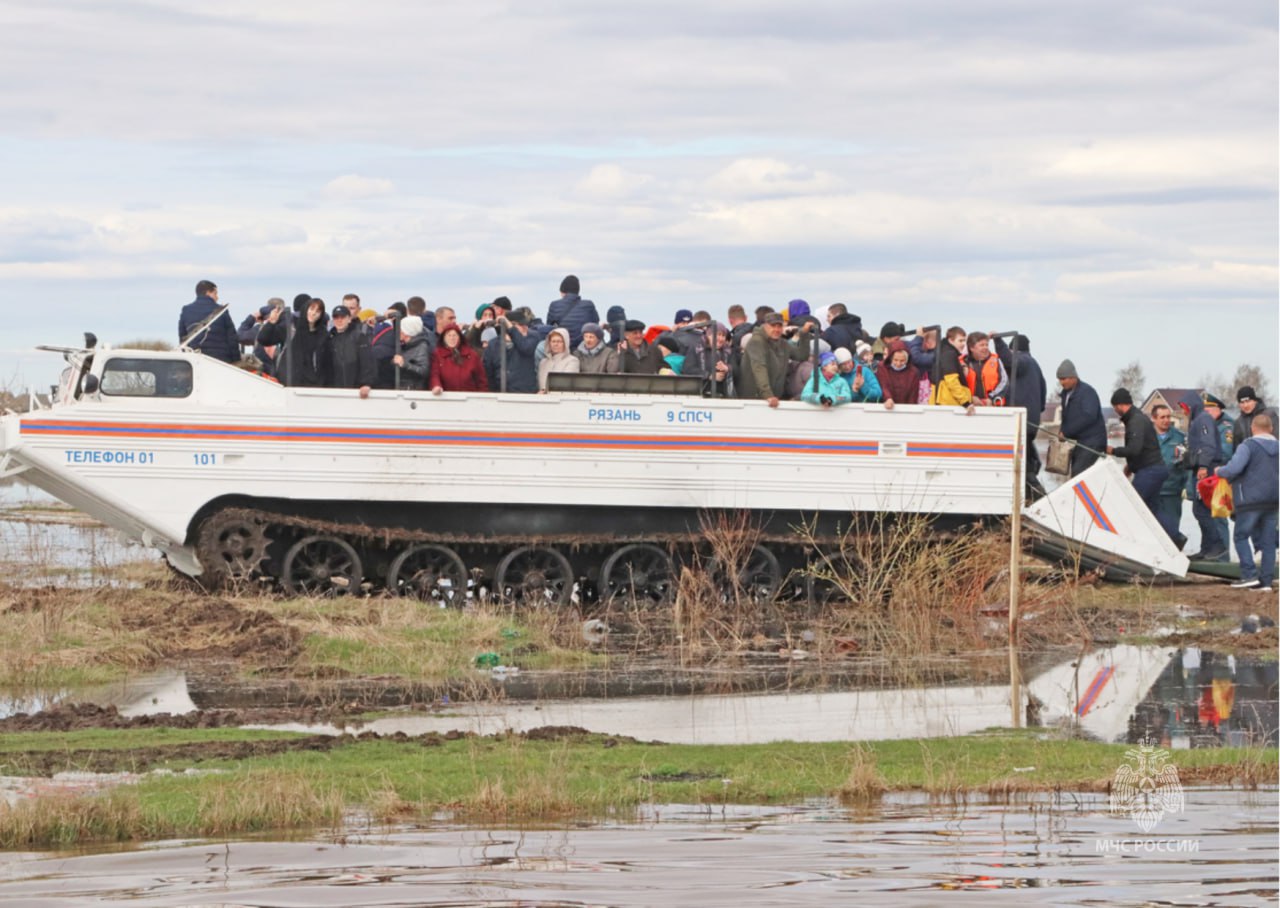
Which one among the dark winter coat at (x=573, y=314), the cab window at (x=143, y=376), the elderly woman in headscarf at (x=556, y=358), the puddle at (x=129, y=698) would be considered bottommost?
the puddle at (x=129, y=698)

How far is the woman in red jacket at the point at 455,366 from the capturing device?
2256 cm

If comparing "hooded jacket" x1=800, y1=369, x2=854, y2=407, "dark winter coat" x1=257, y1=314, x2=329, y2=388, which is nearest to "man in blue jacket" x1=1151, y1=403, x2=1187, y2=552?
"hooded jacket" x1=800, y1=369, x2=854, y2=407

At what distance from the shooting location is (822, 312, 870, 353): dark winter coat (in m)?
24.3

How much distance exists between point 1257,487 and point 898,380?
14.0ft

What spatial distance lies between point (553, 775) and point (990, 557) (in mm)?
11366

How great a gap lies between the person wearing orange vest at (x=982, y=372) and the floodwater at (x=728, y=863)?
12.9 meters

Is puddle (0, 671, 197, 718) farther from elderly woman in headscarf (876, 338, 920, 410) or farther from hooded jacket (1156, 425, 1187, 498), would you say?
hooded jacket (1156, 425, 1187, 498)

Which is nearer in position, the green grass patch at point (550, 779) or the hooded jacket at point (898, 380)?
the green grass patch at point (550, 779)

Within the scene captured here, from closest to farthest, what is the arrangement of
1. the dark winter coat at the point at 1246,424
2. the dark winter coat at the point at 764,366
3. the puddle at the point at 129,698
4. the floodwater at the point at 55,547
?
the puddle at the point at 129,698, the dark winter coat at the point at 764,366, the dark winter coat at the point at 1246,424, the floodwater at the point at 55,547

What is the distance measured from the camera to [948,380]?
24.0m

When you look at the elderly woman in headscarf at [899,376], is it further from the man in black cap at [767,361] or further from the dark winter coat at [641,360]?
A: the dark winter coat at [641,360]

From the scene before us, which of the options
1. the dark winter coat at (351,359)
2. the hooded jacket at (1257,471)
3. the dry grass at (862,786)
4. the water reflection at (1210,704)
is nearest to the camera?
the dry grass at (862,786)

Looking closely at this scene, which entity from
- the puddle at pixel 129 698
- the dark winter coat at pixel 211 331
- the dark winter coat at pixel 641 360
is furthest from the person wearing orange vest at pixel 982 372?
the puddle at pixel 129 698

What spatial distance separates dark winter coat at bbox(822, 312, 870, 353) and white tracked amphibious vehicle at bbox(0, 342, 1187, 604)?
4.08ft
